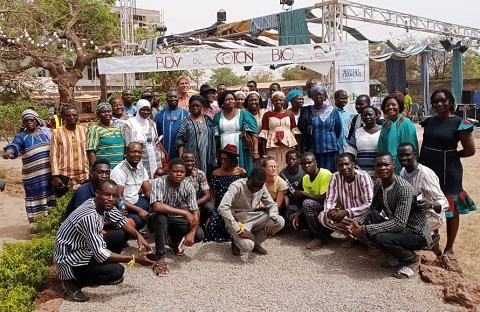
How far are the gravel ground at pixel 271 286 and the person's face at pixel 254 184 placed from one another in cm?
72

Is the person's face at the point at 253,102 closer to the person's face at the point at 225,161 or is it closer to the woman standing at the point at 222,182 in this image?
the woman standing at the point at 222,182

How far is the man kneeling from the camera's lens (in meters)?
4.39

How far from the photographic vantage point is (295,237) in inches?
205

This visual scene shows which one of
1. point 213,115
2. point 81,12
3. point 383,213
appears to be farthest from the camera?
point 81,12

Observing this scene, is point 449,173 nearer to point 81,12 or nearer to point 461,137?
point 461,137

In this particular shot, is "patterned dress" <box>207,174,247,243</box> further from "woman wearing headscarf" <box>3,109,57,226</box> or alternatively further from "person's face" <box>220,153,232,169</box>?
"woman wearing headscarf" <box>3,109,57,226</box>

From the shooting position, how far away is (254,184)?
440 centimetres

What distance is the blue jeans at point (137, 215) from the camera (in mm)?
4668

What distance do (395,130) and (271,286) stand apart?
2077 mm

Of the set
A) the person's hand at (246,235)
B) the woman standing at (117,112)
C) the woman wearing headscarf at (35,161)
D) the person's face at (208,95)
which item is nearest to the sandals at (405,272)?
the person's hand at (246,235)

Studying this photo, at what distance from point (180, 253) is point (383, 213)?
203cm

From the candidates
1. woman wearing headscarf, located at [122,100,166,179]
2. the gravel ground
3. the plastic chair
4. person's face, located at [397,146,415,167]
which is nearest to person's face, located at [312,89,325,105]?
person's face, located at [397,146,415,167]

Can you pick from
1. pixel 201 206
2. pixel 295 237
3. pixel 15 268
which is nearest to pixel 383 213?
pixel 295 237

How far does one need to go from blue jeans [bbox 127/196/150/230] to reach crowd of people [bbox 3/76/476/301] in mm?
12
